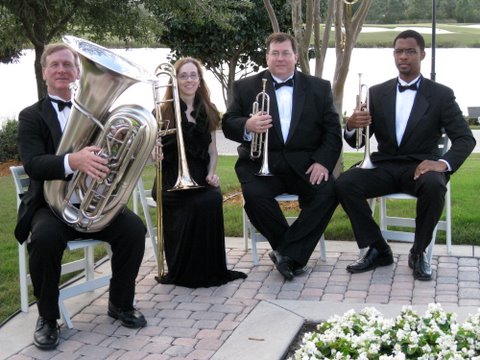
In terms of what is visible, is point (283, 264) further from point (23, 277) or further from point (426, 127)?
point (23, 277)

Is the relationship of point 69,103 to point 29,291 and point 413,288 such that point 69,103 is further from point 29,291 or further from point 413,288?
point 413,288

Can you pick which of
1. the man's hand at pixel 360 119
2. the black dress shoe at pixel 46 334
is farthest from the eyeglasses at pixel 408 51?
the black dress shoe at pixel 46 334

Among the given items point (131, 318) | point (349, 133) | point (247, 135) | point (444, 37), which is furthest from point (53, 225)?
point (444, 37)

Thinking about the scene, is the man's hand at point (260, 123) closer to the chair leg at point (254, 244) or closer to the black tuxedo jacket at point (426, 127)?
the chair leg at point (254, 244)

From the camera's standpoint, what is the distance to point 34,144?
14.2 feet

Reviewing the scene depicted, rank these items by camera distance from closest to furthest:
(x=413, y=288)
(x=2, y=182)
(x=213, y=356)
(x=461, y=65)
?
(x=213, y=356), (x=413, y=288), (x=2, y=182), (x=461, y=65)

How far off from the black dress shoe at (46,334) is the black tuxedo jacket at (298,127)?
6.15 feet

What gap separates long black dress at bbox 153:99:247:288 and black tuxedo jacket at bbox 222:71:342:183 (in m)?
0.40

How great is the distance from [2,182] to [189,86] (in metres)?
5.64

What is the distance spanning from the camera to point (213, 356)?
3.89 metres

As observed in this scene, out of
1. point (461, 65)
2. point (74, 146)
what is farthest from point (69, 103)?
point (461, 65)

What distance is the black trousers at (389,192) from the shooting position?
200 inches

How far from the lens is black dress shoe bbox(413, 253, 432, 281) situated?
198 inches

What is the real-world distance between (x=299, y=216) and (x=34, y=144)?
1.97 m
